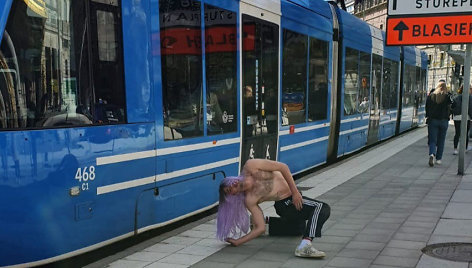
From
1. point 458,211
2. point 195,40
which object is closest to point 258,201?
point 195,40

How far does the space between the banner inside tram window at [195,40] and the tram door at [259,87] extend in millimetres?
190

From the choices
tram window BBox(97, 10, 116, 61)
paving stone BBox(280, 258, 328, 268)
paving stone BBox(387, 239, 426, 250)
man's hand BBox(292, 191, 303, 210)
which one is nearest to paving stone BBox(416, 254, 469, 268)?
paving stone BBox(387, 239, 426, 250)

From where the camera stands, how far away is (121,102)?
4715 mm

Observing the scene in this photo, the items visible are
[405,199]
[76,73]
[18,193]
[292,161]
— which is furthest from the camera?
[292,161]

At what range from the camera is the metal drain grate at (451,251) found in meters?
4.51

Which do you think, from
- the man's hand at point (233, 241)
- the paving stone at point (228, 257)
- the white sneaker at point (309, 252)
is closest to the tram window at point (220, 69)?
the man's hand at point (233, 241)

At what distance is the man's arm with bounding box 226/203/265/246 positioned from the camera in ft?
16.0

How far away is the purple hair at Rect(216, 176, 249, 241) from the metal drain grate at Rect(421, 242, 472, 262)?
175cm

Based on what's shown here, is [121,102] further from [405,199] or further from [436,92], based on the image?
[436,92]

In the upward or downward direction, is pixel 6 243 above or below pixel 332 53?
below

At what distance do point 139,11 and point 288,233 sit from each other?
107 inches

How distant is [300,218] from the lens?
16.5ft

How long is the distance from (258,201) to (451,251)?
1853 mm

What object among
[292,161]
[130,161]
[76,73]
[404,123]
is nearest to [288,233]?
[130,161]
